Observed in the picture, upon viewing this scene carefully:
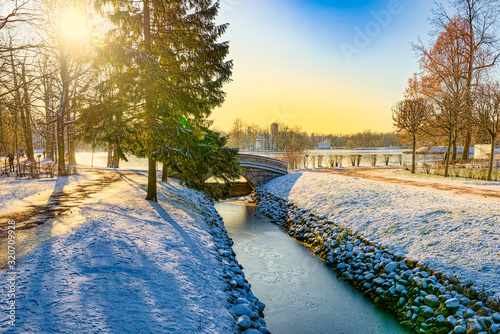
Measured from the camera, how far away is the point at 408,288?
6.78 metres

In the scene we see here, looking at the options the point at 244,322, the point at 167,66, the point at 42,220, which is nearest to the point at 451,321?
the point at 244,322

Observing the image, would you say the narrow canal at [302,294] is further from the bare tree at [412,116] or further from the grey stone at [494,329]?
the bare tree at [412,116]

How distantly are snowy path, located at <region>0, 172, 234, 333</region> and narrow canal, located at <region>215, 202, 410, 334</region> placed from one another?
6.78 ft

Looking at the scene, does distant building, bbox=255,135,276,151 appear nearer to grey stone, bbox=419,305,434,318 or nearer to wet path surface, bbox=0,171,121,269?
wet path surface, bbox=0,171,121,269

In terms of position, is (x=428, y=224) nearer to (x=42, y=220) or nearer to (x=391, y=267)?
(x=391, y=267)

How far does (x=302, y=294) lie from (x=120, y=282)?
5.32 m

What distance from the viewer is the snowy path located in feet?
10.9

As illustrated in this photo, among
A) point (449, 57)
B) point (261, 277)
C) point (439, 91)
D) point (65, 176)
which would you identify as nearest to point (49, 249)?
point (261, 277)

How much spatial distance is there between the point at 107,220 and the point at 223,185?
5.77 metres

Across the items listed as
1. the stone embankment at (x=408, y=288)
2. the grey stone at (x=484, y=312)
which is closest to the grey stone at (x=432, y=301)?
the stone embankment at (x=408, y=288)

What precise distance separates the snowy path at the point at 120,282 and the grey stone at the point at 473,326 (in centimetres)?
487

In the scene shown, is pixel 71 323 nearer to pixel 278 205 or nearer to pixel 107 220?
pixel 107 220

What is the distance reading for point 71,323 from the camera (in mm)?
3125

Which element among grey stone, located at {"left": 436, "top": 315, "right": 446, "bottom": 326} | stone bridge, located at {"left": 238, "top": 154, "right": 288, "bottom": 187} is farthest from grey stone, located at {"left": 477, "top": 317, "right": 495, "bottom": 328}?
stone bridge, located at {"left": 238, "top": 154, "right": 288, "bottom": 187}
